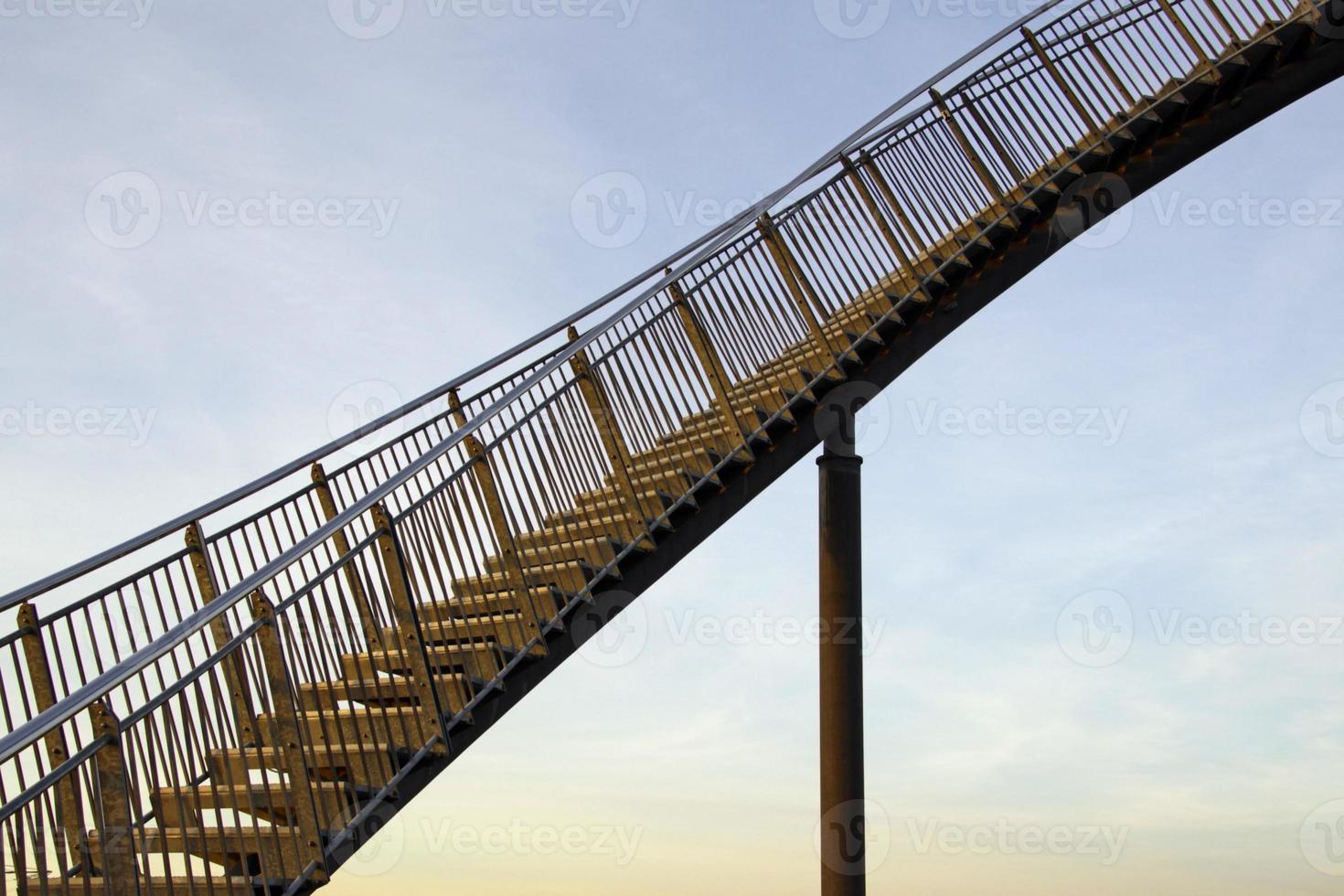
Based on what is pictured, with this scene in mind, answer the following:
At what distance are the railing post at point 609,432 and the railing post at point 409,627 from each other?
2.04m

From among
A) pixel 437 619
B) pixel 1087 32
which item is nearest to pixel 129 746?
pixel 437 619

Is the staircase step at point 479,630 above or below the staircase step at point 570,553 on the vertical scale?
below

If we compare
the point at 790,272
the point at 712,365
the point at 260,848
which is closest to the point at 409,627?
the point at 260,848

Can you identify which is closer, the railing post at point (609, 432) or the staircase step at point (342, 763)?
the staircase step at point (342, 763)

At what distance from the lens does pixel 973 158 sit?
11.5 meters

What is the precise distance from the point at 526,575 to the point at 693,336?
251 cm

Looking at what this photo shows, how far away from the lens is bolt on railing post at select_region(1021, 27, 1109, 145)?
11.8 m

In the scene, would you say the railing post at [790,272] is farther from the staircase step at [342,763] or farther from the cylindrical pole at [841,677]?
the staircase step at [342,763]

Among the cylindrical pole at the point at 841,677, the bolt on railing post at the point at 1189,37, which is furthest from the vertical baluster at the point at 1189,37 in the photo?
the cylindrical pole at the point at 841,677

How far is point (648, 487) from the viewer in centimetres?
927

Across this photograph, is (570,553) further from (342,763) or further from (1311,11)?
(1311,11)

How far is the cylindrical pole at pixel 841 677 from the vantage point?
940cm

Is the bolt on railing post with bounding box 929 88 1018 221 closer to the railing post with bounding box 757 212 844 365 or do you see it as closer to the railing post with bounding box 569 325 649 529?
the railing post with bounding box 757 212 844 365

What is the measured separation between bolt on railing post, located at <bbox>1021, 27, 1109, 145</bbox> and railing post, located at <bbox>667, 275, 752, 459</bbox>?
451 centimetres
